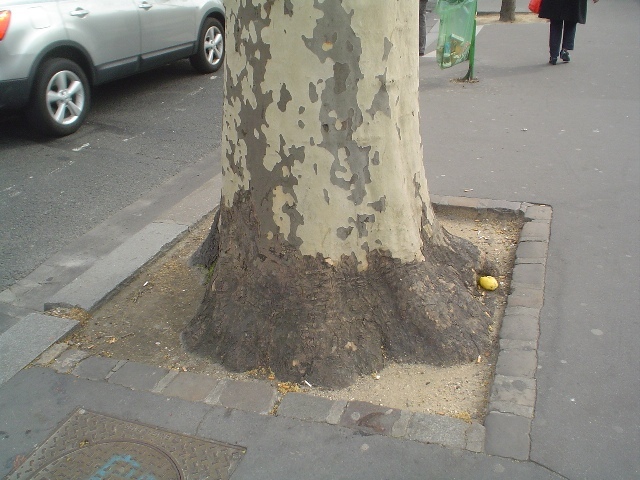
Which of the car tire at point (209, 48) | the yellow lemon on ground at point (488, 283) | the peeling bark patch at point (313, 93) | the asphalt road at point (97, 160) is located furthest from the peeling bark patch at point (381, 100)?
the car tire at point (209, 48)

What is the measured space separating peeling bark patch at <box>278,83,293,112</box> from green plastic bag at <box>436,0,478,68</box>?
250 inches

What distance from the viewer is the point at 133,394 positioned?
3.77m

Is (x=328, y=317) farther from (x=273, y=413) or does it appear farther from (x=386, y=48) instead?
(x=386, y=48)

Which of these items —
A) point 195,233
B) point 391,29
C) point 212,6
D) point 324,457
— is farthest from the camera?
point 212,6

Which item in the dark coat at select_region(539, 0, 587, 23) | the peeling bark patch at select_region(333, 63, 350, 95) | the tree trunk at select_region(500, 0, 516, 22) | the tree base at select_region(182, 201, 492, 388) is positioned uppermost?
the peeling bark patch at select_region(333, 63, 350, 95)

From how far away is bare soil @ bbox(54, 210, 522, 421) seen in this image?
3717mm

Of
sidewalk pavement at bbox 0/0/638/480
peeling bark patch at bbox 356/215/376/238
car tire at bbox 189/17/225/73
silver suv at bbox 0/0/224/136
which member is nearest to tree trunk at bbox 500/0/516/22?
car tire at bbox 189/17/225/73

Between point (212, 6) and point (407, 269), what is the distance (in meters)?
7.52

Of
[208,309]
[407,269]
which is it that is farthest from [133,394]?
[407,269]

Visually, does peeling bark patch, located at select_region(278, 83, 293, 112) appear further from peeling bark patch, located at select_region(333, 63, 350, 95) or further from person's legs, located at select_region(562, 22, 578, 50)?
person's legs, located at select_region(562, 22, 578, 50)

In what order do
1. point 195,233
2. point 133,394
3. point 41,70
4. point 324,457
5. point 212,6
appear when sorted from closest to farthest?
point 324,457 < point 133,394 < point 195,233 < point 41,70 < point 212,6

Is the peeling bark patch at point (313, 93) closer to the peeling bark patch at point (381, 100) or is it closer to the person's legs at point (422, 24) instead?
the peeling bark patch at point (381, 100)

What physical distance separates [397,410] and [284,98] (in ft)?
5.49

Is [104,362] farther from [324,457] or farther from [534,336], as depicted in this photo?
[534,336]
